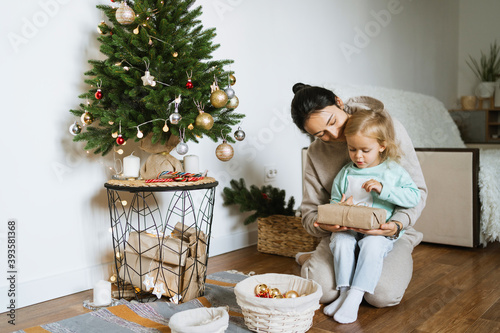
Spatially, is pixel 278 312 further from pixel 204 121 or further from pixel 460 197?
pixel 460 197

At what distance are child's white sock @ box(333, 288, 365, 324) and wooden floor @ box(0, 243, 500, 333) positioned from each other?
0.9 inches

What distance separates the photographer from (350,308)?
1.51 m

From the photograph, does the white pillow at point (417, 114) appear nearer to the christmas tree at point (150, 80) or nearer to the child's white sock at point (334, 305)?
the christmas tree at point (150, 80)

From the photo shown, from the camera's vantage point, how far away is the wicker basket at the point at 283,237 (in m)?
2.27

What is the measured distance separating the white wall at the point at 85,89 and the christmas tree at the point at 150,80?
192 millimetres

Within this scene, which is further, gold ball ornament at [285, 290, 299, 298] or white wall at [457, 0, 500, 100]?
white wall at [457, 0, 500, 100]

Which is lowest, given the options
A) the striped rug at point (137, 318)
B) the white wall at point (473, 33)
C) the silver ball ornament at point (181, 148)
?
the striped rug at point (137, 318)

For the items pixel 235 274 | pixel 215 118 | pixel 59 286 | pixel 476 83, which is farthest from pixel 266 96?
pixel 476 83

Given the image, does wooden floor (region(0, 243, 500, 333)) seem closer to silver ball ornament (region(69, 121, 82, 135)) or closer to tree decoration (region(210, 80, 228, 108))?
silver ball ornament (region(69, 121, 82, 135))

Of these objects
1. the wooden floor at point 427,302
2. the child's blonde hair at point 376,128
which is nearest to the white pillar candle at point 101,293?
the wooden floor at point 427,302

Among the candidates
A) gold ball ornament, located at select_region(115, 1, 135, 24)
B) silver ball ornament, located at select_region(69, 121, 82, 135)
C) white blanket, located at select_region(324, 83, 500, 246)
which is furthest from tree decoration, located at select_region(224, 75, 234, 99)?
white blanket, located at select_region(324, 83, 500, 246)

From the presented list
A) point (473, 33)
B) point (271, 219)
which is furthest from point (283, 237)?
point (473, 33)

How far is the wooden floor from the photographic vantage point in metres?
1.44

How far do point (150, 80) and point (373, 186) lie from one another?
851mm
